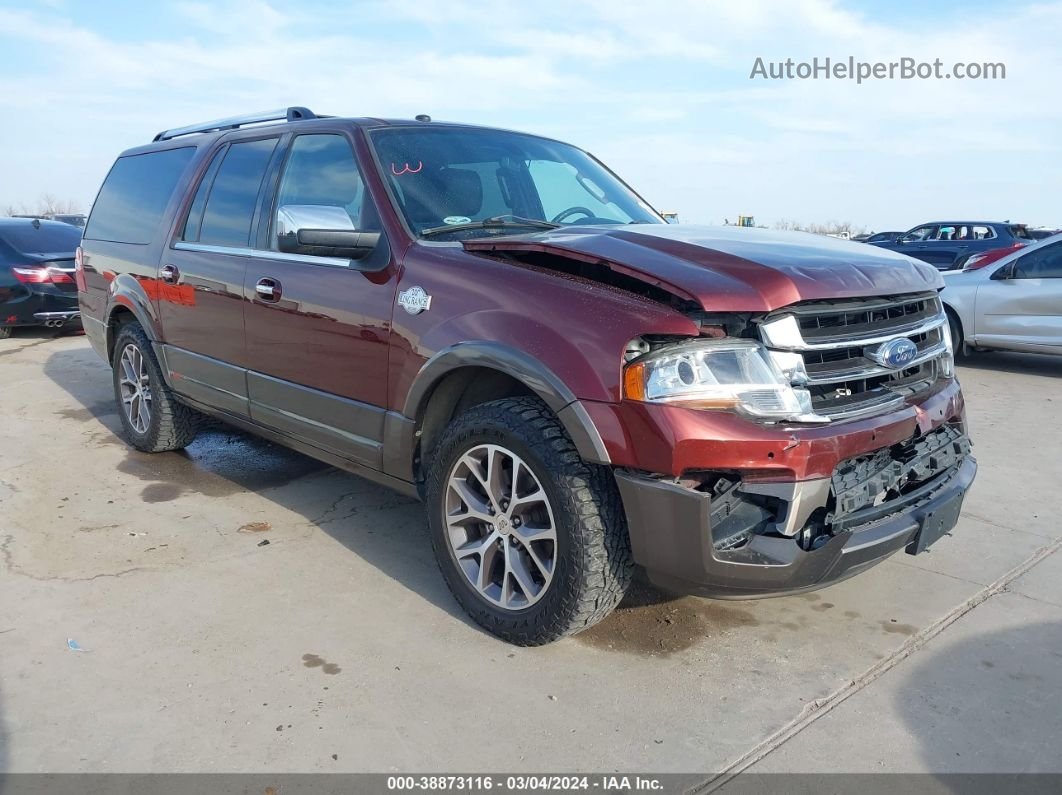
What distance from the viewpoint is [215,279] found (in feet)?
14.5

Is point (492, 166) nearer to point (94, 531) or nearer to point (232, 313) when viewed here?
point (232, 313)

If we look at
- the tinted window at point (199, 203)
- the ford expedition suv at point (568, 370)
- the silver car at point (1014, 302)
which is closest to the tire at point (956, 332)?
the silver car at point (1014, 302)

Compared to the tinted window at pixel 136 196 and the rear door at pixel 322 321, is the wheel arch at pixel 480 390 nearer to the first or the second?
the rear door at pixel 322 321

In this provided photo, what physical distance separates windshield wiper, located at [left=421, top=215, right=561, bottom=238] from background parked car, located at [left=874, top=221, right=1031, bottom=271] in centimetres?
1441

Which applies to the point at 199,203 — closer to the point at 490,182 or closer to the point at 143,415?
the point at 143,415

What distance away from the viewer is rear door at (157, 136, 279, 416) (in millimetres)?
4324

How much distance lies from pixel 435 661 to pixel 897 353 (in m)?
1.92

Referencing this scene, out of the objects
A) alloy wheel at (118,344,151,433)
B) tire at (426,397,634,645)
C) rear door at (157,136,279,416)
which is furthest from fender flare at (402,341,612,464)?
alloy wheel at (118,344,151,433)

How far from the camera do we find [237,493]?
4793mm

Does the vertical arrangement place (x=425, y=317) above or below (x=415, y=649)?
above

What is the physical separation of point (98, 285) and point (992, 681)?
5.56 metres

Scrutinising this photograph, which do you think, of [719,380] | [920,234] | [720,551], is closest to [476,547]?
[720,551]

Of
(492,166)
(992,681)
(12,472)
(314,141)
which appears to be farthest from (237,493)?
(992,681)

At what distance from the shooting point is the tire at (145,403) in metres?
5.24
